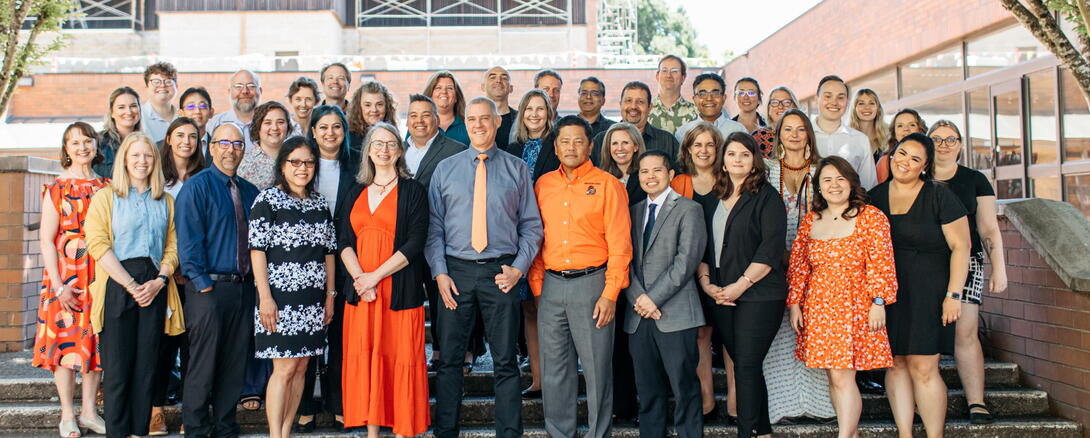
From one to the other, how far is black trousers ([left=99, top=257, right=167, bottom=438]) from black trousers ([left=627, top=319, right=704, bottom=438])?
287cm

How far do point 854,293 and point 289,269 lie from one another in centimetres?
328

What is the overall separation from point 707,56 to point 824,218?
48.5 meters

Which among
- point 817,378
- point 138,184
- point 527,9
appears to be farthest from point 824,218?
point 527,9

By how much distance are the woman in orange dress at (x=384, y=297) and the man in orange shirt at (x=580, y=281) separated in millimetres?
772

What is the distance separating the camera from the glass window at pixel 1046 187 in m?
9.49

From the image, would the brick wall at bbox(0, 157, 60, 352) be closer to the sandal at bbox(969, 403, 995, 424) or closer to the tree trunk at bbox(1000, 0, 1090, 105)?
the sandal at bbox(969, 403, 995, 424)

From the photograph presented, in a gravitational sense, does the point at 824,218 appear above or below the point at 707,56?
below

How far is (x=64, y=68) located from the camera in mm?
22531

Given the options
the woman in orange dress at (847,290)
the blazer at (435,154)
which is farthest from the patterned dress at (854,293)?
the blazer at (435,154)

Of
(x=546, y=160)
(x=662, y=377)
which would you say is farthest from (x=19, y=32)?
(x=662, y=377)

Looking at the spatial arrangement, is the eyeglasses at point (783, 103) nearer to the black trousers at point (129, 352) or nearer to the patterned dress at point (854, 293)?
the patterned dress at point (854, 293)

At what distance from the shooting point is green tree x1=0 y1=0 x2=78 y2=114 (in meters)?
7.82

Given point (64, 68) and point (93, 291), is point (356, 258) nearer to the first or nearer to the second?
point (93, 291)

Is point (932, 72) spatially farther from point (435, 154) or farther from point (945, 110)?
point (435, 154)
